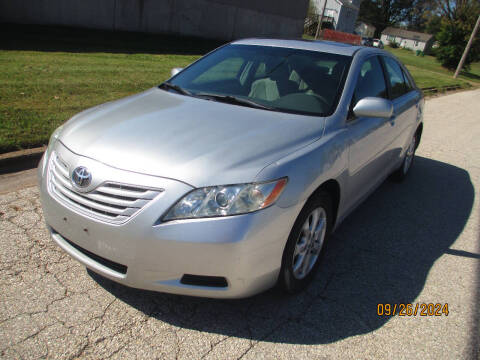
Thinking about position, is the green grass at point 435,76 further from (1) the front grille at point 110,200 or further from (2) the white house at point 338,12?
(2) the white house at point 338,12

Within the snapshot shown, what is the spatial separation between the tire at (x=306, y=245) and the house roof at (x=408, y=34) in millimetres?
100007

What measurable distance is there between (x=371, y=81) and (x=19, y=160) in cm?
390

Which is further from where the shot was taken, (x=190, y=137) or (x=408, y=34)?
(x=408, y=34)

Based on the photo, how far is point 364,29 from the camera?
8181 centimetres

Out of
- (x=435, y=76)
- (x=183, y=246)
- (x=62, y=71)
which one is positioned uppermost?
(x=183, y=246)

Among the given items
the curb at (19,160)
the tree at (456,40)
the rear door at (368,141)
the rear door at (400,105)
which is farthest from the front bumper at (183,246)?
the tree at (456,40)

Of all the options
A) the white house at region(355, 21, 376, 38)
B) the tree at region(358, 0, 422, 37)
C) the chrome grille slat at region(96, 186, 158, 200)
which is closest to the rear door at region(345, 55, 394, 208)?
the chrome grille slat at region(96, 186, 158, 200)

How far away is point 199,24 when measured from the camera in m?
20.7

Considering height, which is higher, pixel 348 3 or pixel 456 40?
pixel 348 3

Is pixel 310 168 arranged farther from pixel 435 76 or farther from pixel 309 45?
pixel 435 76

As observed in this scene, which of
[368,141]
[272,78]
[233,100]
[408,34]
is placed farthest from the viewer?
[408,34]


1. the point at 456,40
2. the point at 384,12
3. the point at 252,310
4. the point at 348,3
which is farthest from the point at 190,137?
the point at 384,12

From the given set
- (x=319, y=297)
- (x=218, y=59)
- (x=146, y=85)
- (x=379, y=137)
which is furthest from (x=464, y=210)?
(x=146, y=85)

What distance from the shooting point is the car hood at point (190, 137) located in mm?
2414
